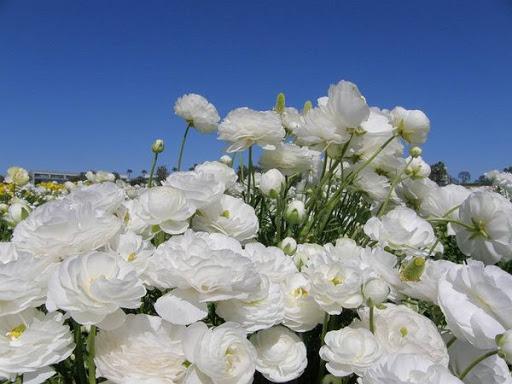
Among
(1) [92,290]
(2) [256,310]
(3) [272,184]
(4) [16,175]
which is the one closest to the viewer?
(1) [92,290]

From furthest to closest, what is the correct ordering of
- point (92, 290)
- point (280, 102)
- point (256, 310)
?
point (280, 102), point (256, 310), point (92, 290)

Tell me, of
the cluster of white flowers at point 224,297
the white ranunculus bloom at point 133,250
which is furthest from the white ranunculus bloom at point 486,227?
the white ranunculus bloom at point 133,250

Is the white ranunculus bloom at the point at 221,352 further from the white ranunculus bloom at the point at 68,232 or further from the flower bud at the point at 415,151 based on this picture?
the flower bud at the point at 415,151

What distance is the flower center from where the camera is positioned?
1.76 feet

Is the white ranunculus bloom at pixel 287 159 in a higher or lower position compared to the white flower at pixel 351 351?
higher

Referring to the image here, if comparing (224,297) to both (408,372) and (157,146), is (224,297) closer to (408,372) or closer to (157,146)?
(408,372)

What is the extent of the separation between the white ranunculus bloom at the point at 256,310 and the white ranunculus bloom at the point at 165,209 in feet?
0.55

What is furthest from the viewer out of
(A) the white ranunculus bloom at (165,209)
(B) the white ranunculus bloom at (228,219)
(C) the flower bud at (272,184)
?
(C) the flower bud at (272,184)

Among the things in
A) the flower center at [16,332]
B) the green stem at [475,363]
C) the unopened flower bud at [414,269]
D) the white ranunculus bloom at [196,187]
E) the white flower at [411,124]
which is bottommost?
the flower center at [16,332]

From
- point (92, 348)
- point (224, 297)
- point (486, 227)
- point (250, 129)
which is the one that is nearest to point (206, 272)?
point (224, 297)

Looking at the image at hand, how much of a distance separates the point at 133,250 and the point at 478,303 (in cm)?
45

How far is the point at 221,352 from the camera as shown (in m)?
0.52

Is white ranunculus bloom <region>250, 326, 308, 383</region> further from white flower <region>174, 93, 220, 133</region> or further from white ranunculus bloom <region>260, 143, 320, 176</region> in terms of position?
white flower <region>174, 93, 220, 133</region>

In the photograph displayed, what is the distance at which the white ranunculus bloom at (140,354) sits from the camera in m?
0.53
